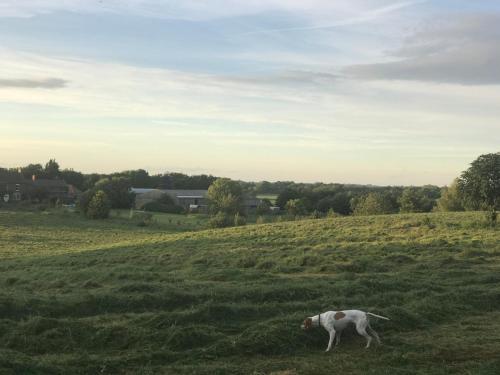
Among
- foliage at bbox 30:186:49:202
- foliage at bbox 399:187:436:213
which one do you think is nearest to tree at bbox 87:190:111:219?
foliage at bbox 30:186:49:202

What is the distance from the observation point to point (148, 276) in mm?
18469

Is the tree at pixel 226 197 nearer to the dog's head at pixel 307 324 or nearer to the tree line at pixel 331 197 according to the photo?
the tree line at pixel 331 197

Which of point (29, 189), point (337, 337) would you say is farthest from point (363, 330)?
point (29, 189)

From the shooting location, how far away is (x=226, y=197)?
254ft

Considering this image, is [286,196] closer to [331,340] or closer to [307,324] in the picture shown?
[307,324]

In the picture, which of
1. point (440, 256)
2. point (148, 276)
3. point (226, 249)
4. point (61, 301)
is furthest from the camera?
point (226, 249)

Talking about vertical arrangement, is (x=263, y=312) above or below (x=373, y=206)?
below

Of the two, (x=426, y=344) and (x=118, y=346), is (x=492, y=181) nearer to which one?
(x=426, y=344)

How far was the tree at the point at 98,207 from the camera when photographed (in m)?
68.2

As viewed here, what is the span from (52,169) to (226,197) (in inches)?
2860

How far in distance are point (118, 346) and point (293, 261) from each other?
12.3m

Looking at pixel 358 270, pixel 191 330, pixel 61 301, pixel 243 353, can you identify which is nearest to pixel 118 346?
pixel 191 330

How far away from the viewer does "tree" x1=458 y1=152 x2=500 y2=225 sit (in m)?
30.2

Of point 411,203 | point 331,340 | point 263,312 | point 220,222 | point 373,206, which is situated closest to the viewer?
point 331,340
